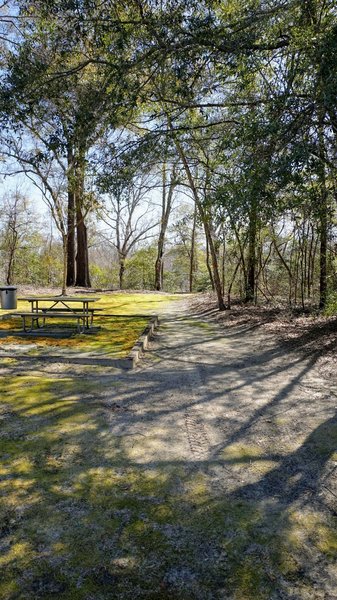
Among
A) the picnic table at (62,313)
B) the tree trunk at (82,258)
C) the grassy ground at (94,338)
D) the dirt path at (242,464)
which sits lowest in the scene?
the dirt path at (242,464)

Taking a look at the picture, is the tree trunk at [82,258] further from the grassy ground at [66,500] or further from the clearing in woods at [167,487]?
the grassy ground at [66,500]

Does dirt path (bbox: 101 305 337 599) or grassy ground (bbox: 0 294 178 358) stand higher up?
grassy ground (bbox: 0 294 178 358)

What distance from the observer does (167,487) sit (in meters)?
2.54

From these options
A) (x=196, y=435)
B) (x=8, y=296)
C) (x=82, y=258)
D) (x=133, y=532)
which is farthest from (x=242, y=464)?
(x=82, y=258)

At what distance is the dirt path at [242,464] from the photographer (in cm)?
185

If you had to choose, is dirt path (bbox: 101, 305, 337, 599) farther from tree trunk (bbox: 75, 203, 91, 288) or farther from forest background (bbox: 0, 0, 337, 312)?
tree trunk (bbox: 75, 203, 91, 288)

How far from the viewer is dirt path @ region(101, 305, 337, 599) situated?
1.85 meters

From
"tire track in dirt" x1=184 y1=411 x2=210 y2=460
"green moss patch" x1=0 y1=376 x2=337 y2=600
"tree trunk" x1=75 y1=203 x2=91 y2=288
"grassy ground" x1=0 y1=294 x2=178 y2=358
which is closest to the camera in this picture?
"green moss patch" x1=0 y1=376 x2=337 y2=600

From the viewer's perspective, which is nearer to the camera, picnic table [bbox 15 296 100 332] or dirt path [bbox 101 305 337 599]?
dirt path [bbox 101 305 337 599]

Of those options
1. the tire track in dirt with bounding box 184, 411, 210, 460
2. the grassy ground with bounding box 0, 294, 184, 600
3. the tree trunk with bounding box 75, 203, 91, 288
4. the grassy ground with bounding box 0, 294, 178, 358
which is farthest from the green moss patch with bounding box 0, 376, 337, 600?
the tree trunk with bounding box 75, 203, 91, 288

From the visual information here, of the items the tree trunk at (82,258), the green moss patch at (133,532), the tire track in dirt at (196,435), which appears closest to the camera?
the green moss patch at (133,532)

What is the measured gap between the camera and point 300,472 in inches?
109

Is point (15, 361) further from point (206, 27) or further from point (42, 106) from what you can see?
point (206, 27)

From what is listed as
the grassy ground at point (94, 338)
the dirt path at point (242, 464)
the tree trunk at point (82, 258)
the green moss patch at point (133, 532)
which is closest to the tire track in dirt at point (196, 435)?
the dirt path at point (242, 464)
